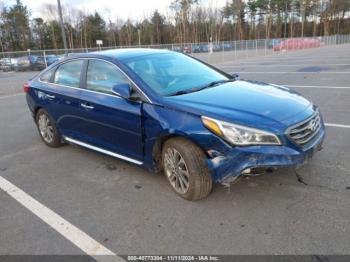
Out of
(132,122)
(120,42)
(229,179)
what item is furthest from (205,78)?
(120,42)

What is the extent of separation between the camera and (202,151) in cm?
303

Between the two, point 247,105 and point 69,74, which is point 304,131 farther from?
point 69,74

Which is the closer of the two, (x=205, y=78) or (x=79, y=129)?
(x=205, y=78)

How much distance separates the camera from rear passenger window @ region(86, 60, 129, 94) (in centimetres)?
377

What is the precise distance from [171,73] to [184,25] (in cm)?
6260

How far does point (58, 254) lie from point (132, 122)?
1.50 meters

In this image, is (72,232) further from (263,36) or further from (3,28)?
(263,36)

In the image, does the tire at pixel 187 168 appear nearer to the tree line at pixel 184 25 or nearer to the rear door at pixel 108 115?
the rear door at pixel 108 115

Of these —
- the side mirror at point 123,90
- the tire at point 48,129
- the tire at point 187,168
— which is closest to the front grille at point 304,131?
the tire at point 187,168

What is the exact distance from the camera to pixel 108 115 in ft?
12.4

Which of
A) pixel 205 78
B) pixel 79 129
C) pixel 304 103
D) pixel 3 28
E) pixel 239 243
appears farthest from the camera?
pixel 3 28

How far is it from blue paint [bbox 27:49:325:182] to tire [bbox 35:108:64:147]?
0.64 meters

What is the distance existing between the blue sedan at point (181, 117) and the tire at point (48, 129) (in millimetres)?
332

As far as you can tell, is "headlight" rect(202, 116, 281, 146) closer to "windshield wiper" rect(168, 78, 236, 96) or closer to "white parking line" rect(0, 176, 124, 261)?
"windshield wiper" rect(168, 78, 236, 96)
